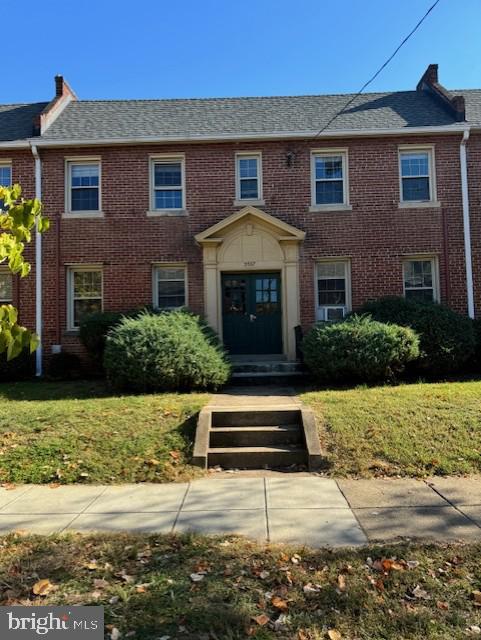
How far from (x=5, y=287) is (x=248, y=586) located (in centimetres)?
1218

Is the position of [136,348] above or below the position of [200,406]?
above

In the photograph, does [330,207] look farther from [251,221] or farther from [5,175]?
[5,175]

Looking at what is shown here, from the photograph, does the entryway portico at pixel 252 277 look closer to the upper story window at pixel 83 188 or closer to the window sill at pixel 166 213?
the window sill at pixel 166 213

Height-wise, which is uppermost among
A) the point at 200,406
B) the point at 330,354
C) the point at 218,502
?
the point at 330,354

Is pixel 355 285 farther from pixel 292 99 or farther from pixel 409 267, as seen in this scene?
pixel 292 99

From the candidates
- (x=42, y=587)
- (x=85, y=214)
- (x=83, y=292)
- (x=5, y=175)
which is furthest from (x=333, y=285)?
(x=42, y=587)

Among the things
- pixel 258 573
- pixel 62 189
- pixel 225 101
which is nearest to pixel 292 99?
pixel 225 101

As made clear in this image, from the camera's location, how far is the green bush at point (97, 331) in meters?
11.6

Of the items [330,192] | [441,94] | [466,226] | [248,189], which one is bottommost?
[466,226]

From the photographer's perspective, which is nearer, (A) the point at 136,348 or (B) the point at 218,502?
(B) the point at 218,502

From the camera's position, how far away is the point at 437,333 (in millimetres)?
10234

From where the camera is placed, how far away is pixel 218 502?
16.2 ft

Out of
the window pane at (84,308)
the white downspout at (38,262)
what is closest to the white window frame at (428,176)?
the window pane at (84,308)

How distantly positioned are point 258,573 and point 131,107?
49.2ft
